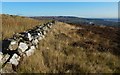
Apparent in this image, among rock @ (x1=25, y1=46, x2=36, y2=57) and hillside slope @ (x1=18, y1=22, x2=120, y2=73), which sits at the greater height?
rock @ (x1=25, y1=46, x2=36, y2=57)

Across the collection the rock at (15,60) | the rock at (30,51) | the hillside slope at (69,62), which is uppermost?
the rock at (30,51)

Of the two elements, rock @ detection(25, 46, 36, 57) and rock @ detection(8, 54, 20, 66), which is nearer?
rock @ detection(8, 54, 20, 66)

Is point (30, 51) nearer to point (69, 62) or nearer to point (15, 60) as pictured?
point (15, 60)

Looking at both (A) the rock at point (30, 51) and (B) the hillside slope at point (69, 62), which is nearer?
(B) the hillside slope at point (69, 62)

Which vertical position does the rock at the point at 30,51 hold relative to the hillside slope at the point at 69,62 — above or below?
above

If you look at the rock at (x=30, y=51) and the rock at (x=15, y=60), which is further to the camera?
the rock at (x=30, y=51)

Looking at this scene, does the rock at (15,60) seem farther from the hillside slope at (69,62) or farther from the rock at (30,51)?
the rock at (30,51)

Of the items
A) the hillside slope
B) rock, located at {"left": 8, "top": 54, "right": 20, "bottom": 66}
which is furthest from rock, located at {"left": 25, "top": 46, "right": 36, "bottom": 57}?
rock, located at {"left": 8, "top": 54, "right": 20, "bottom": 66}

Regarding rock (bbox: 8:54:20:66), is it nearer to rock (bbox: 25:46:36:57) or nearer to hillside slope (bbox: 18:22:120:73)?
hillside slope (bbox: 18:22:120:73)

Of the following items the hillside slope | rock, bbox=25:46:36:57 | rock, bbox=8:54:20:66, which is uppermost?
rock, bbox=25:46:36:57

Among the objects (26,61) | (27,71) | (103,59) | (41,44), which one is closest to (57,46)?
(41,44)

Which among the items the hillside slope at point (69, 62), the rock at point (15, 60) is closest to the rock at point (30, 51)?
the hillside slope at point (69, 62)

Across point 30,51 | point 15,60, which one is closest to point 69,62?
point 30,51

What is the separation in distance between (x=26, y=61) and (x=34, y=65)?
1.25 ft
